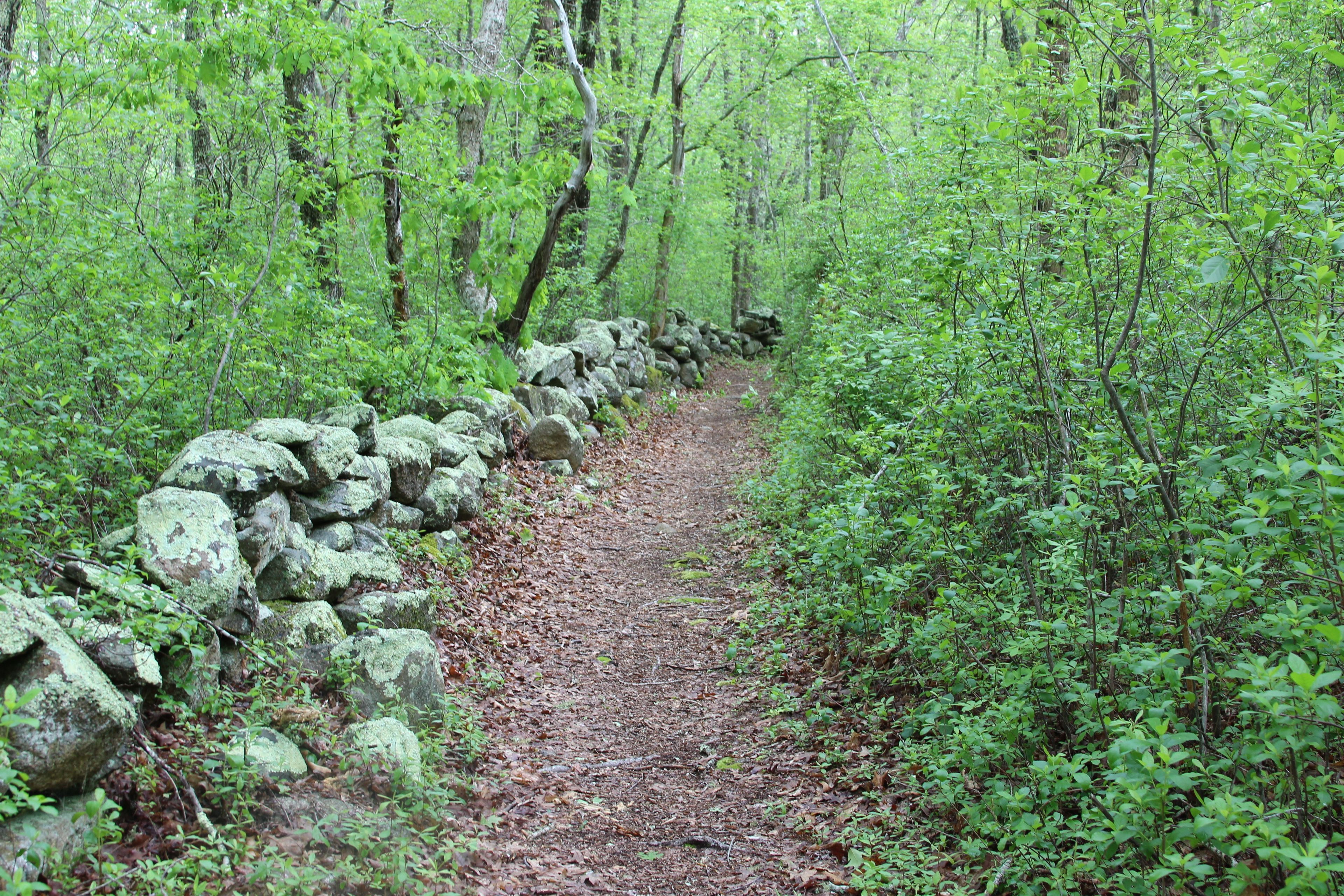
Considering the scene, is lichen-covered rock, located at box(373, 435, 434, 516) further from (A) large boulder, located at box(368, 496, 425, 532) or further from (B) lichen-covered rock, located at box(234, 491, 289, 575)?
(B) lichen-covered rock, located at box(234, 491, 289, 575)

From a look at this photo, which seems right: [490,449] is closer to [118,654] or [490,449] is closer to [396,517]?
[396,517]

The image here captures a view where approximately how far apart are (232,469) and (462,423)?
398cm

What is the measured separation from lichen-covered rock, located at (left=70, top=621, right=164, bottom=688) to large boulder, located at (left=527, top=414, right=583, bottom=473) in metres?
6.74

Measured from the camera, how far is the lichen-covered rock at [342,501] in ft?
18.7

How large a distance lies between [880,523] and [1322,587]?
258 centimetres

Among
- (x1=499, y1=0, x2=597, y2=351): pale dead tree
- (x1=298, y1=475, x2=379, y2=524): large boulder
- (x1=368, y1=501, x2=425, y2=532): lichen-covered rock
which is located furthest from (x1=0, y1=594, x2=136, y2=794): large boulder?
(x1=499, y1=0, x2=597, y2=351): pale dead tree

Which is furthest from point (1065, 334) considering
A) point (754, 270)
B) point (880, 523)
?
point (754, 270)

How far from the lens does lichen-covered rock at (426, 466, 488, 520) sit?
7.57 m

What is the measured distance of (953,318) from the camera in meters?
5.06

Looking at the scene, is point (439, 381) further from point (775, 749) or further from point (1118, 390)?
point (1118, 390)

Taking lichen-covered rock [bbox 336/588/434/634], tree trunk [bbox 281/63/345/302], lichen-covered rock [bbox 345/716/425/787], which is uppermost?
tree trunk [bbox 281/63/345/302]

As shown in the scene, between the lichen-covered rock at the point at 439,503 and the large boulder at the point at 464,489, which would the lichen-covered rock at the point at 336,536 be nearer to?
the lichen-covered rock at the point at 439,503

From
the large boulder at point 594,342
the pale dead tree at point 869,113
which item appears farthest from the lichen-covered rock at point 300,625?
the large boulder at point 594,342

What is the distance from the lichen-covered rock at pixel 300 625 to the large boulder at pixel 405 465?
1946mm
